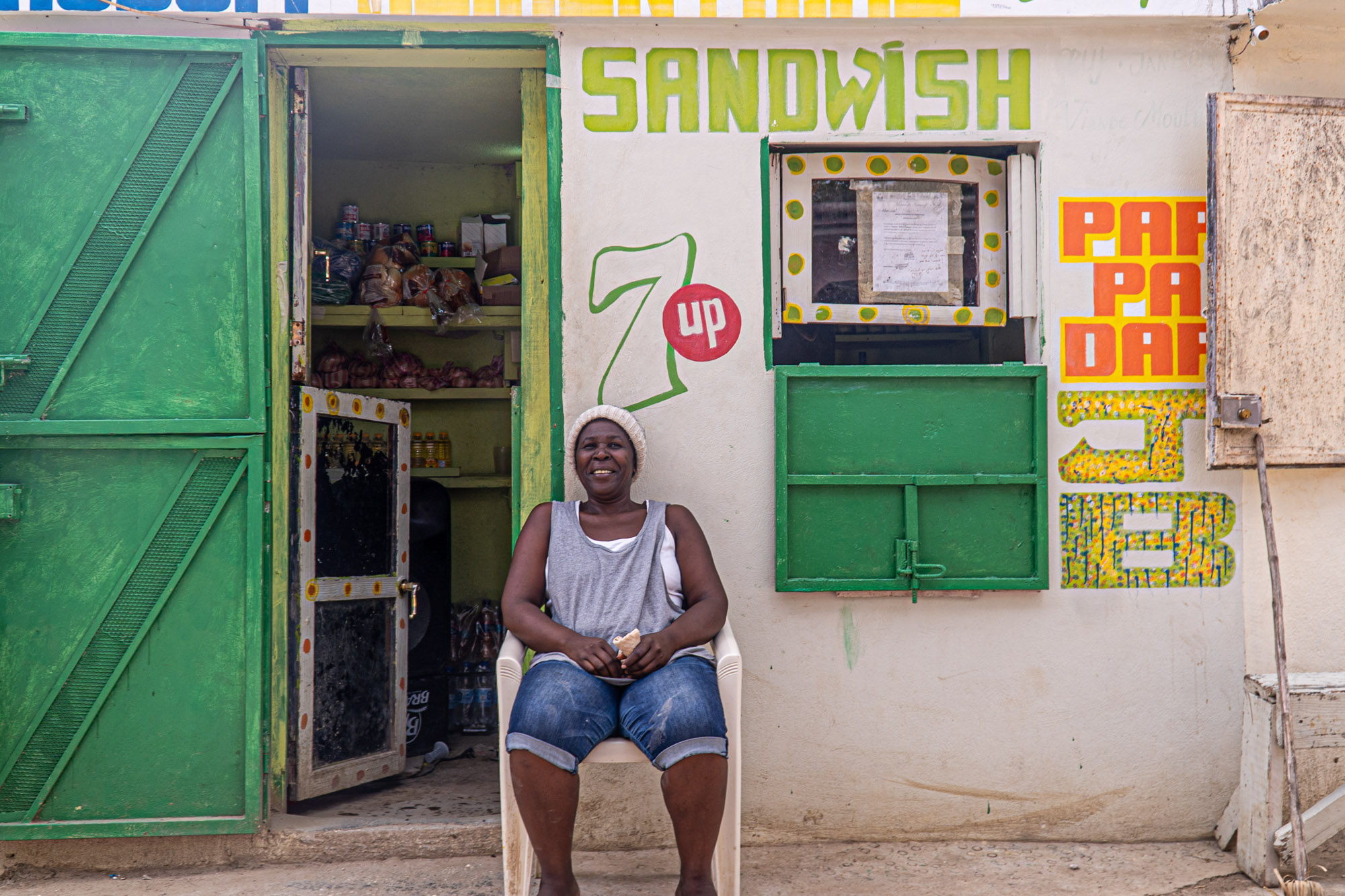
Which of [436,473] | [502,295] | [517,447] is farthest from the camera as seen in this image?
[436,473]

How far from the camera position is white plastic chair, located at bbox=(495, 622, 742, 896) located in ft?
8.54

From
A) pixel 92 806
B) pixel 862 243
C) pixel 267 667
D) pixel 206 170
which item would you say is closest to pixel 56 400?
pixel 206 170

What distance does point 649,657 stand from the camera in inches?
104

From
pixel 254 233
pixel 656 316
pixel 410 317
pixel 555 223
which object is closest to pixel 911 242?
pixel 656 316

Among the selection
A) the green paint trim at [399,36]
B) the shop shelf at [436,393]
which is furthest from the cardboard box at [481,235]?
the green paint trim at [399,36]

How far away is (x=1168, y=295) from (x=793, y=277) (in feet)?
4.22

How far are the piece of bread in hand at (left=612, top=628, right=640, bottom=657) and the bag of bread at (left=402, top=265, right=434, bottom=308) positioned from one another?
108 inches

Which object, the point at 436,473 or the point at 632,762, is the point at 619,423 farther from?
the point at 436,473

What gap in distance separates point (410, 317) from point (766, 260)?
2230mm

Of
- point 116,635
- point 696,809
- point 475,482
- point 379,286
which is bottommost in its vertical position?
point 696,809

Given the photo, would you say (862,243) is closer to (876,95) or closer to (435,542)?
(876,95)

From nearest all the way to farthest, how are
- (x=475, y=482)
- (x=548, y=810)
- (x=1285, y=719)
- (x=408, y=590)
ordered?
1. (x=548, y=810)
2. (x=1285, y=719)
3. (x=408, y=590)
4. (x=475, y=482)

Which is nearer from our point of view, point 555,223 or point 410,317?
point 555,223

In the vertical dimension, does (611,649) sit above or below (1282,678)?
above
